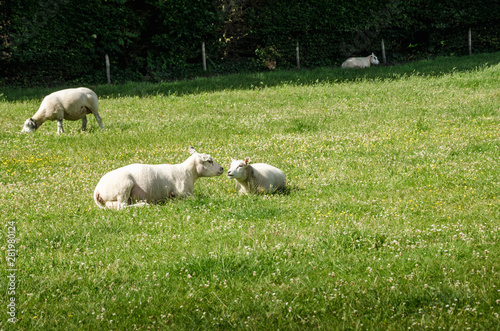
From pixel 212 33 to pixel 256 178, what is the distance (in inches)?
949

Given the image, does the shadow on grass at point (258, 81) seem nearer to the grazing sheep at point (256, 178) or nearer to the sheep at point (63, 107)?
the sheep at point (63, 107)

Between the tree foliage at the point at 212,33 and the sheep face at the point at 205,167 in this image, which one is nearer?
the sheep face at the point at 205,167

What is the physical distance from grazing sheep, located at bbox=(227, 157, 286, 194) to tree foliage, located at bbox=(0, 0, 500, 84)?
22.0 meters

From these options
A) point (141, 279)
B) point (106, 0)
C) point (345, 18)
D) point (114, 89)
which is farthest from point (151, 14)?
point (141, 279)

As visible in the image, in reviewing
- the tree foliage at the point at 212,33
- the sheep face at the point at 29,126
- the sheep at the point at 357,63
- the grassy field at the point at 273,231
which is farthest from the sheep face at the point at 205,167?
the sheep at the point at 357,63

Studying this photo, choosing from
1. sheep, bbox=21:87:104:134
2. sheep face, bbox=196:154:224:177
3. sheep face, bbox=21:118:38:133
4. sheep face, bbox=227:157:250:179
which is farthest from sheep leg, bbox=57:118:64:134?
sheep face, bbox=227:157:250:179

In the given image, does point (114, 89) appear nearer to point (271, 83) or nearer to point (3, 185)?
point (271, 83)

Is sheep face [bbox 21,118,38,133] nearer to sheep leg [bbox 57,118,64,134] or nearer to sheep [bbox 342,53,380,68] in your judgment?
sheep leg [bbox 57,118,64,134]

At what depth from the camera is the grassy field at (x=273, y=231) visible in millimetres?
5168

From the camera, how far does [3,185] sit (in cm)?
1090

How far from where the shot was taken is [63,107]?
16.6 m

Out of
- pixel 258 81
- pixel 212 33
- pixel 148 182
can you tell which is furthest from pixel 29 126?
pixel 212 33

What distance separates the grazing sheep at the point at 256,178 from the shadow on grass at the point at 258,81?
13642mm

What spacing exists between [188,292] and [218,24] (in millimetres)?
28963
